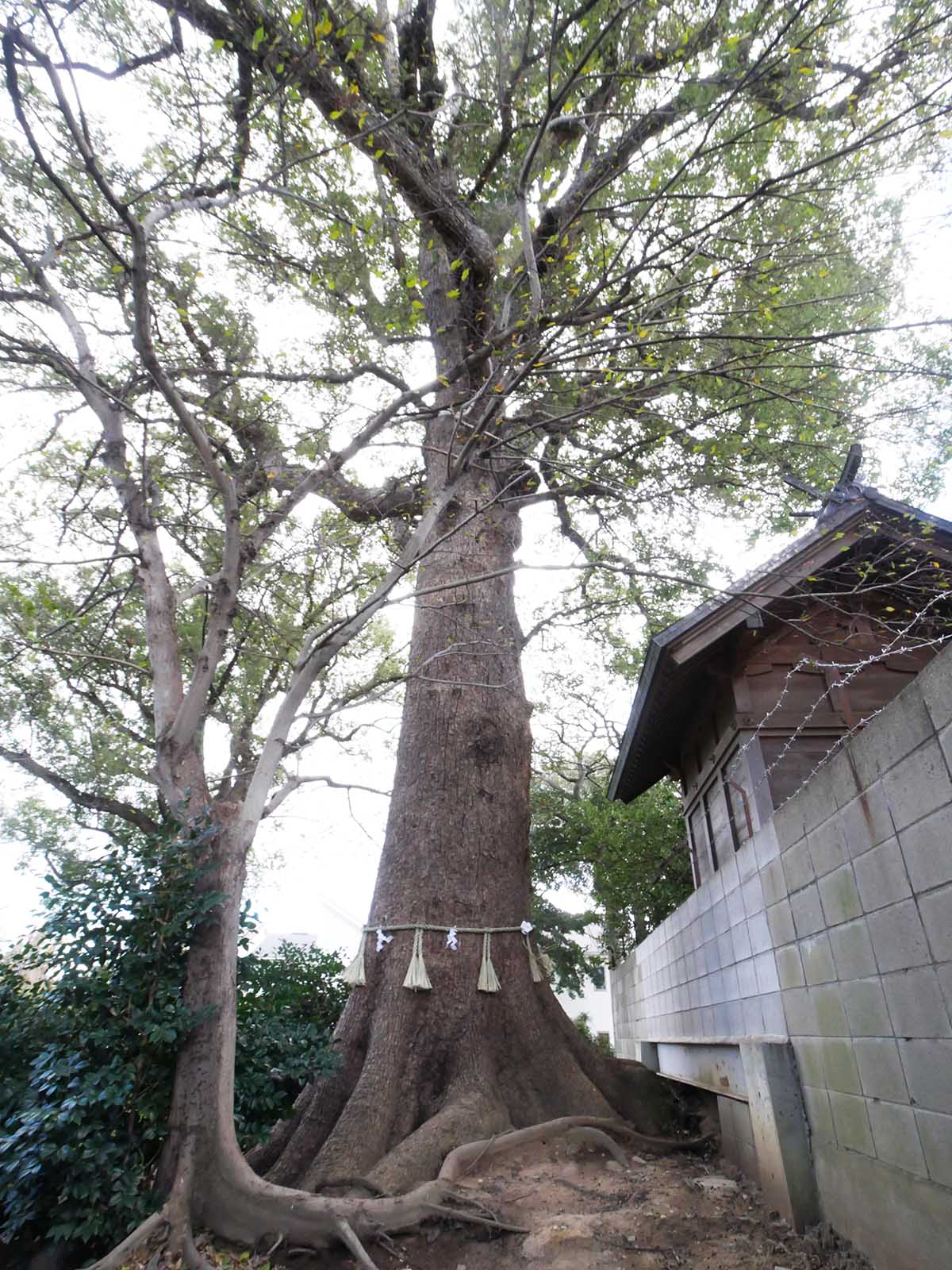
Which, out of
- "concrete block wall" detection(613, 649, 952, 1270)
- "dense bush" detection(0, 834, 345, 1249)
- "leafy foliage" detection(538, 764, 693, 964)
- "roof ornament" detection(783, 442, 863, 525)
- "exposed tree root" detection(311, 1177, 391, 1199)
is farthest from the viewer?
"leafy foliage" detection(538, 764, 693, 964)

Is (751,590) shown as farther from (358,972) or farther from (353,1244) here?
(353,1244)

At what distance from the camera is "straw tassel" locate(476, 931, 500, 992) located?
5.25 meters

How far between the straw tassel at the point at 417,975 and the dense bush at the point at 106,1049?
977 millimetres

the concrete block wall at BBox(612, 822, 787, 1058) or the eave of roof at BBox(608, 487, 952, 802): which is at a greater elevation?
the eave of roof at BBox(608, 487, 952, 802)

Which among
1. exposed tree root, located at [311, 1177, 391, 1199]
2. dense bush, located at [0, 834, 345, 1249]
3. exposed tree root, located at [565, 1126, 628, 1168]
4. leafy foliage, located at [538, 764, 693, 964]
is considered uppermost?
leafy foliage, located at [538, 764, 693, 964]

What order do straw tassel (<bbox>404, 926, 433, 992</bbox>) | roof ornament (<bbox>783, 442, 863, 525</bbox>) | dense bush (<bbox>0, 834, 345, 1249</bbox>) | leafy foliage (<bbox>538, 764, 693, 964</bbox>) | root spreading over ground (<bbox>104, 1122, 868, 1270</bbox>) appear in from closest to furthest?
1. dense bush (<bbox>0, 834, 345, 1249</bbox>)
2. root spreading over ground (<bbox>104, 1122, 868, 1270</bbox>)
3. straw tassel (<bbox>404, 926, 433, 992</bbox>)
4. roof ornament (<bbox>783, 442, 863, 525</bbox>)
5. leafy foliage (<bbox>538, 764, 693, 964</bbox>)

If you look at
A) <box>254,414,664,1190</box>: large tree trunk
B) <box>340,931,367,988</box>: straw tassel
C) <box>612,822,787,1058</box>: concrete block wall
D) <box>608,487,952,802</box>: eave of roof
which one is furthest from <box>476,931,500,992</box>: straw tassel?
<box>608,487,952,802</box>: eave of roof

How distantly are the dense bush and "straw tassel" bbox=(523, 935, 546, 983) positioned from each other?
6.51 ft

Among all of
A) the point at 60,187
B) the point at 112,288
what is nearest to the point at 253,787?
the point at 60,187

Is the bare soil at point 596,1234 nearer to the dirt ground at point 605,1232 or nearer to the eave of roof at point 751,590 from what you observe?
the dirt ground at point 605,1232

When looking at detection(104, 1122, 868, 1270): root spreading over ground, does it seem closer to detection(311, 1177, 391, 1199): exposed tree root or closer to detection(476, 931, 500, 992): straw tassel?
detection(311, 1177, 391, 1199): exposed tree root

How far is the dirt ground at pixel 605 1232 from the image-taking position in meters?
3.37

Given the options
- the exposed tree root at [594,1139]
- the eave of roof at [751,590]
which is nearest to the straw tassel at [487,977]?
the exposed tree root at [594,1139]

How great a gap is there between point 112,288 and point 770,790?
21.7 ft
